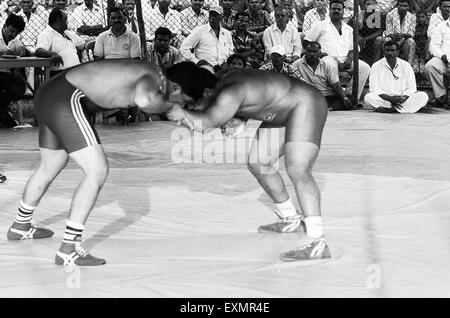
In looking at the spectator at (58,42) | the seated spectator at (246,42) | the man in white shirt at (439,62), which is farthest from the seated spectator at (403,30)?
the spectator at (58,42)

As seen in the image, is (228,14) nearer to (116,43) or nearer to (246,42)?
(246,42)

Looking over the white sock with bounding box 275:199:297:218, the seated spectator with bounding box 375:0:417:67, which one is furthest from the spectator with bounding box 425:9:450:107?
the white sock with bounding box 275:199:297:218

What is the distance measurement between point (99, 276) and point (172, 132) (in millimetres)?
4043

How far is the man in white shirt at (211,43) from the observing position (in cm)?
856

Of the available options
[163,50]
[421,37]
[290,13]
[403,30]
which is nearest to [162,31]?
[163,50]

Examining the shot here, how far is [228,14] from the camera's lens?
362 inches

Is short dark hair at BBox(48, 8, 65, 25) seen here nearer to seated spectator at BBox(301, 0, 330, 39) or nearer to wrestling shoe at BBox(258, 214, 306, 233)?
seated spectator at BBox(301, 0, 330, 39)

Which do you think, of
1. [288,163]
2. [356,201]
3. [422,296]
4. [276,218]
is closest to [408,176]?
[356,201]

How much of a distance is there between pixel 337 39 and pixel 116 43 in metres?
2.20

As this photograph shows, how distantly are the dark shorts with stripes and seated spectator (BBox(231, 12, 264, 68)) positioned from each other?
535cm

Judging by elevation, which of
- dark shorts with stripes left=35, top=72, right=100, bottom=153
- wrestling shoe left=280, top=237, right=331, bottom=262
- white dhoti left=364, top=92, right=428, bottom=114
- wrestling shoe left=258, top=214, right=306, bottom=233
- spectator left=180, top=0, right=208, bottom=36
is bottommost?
white dhoti left=364, top=92, right=428, bottom=114

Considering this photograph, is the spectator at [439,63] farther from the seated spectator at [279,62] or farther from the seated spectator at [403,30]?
the seated spectator at [279,62]

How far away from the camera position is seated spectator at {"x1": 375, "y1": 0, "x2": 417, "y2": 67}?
926 cm

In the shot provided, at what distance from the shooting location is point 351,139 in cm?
676
